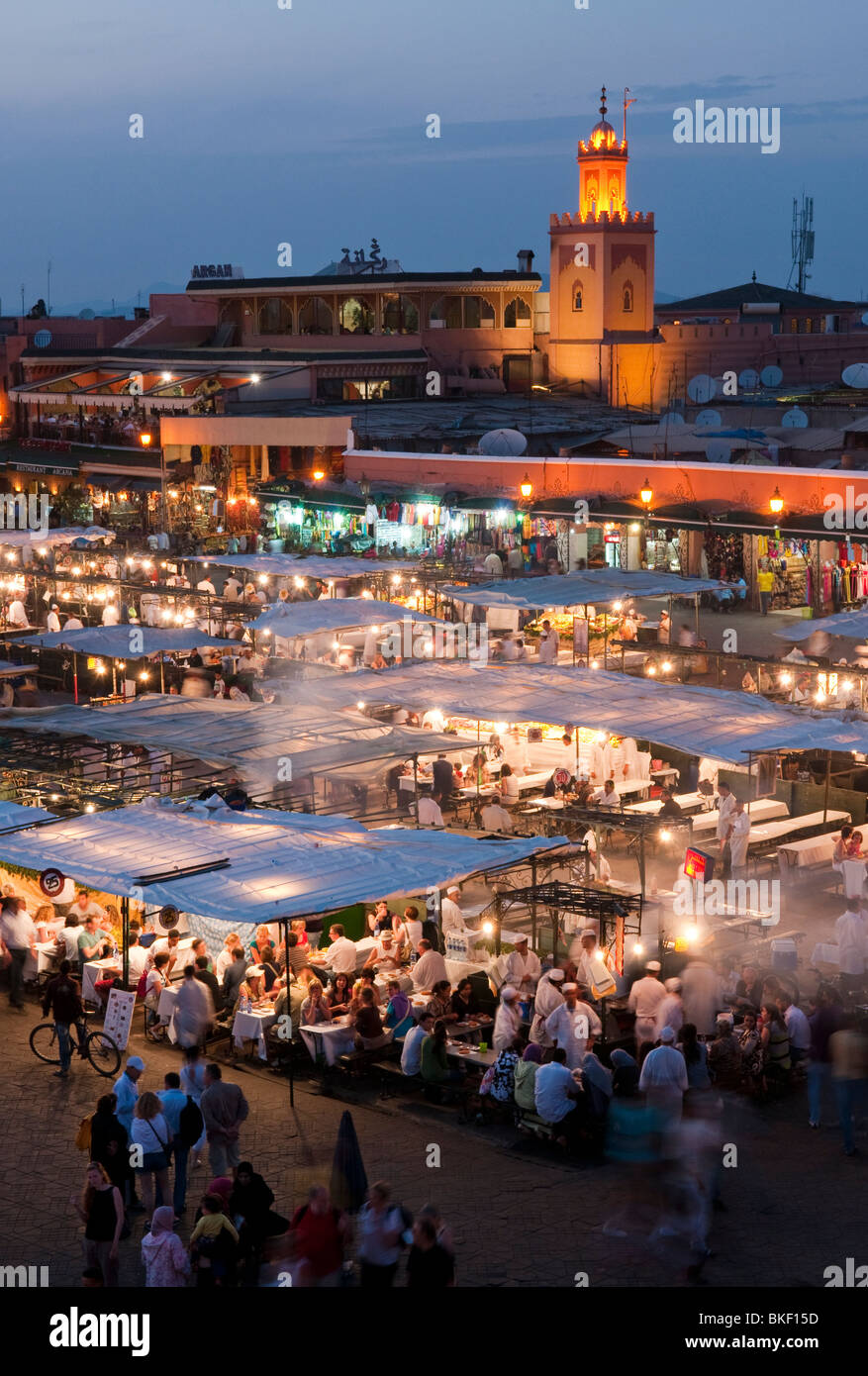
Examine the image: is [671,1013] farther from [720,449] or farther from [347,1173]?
[720,449]

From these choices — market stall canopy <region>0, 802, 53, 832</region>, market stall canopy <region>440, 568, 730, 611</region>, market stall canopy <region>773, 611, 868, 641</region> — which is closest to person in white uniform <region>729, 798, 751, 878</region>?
market stall canopy <region>773, 611, 868, 641</region>

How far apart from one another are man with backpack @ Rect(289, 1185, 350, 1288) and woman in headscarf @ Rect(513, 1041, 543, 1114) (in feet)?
11.2

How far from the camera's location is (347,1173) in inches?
438

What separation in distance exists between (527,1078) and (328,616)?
15783 millimetres

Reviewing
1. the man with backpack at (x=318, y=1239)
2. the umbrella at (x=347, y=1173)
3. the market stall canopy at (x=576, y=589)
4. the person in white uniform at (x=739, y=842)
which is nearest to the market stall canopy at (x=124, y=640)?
the market stall canopy at (x=576, y=589)

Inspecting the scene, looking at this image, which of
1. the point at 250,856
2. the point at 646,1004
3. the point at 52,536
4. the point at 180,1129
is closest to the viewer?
the point at 180,1129

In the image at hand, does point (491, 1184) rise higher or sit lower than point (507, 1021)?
lower

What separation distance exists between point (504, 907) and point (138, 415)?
3997 centimetres

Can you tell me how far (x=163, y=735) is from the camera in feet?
64.4

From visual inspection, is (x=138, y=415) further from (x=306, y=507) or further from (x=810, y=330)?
(x=810, y=330)

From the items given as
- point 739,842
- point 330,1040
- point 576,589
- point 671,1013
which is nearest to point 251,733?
point 739,842

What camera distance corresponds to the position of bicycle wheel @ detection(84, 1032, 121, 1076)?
47.3ft
